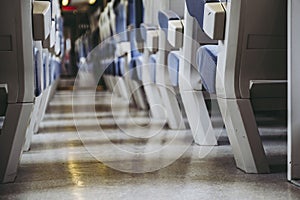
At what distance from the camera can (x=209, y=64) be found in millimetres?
1806

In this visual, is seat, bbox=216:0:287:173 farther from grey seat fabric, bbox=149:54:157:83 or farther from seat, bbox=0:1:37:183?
grey seat fabric, bbox=149:54:157:83

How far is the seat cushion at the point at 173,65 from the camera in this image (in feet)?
8.37

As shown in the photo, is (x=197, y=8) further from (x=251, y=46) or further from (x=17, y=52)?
(x=17, y=52)

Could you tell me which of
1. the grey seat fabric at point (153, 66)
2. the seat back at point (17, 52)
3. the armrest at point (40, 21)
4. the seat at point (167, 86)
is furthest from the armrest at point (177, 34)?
the seat back at point (17, 52)

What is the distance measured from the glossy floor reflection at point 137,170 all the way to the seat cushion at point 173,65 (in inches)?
12.3

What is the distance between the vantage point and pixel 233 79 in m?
1.62

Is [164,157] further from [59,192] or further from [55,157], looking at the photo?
[59,192]

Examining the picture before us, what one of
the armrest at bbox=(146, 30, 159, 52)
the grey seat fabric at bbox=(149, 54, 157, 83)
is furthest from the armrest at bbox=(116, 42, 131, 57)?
the armrest at bbox=(146, 30, 159, 52)

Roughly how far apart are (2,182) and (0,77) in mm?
330

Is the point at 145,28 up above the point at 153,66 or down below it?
above

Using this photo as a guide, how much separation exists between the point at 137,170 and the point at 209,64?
0.47 m

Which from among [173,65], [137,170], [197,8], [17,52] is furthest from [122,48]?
[17,52]

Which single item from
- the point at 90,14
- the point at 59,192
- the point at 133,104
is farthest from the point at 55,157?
the point at 90,14

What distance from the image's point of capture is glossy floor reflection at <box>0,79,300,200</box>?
1.38m
